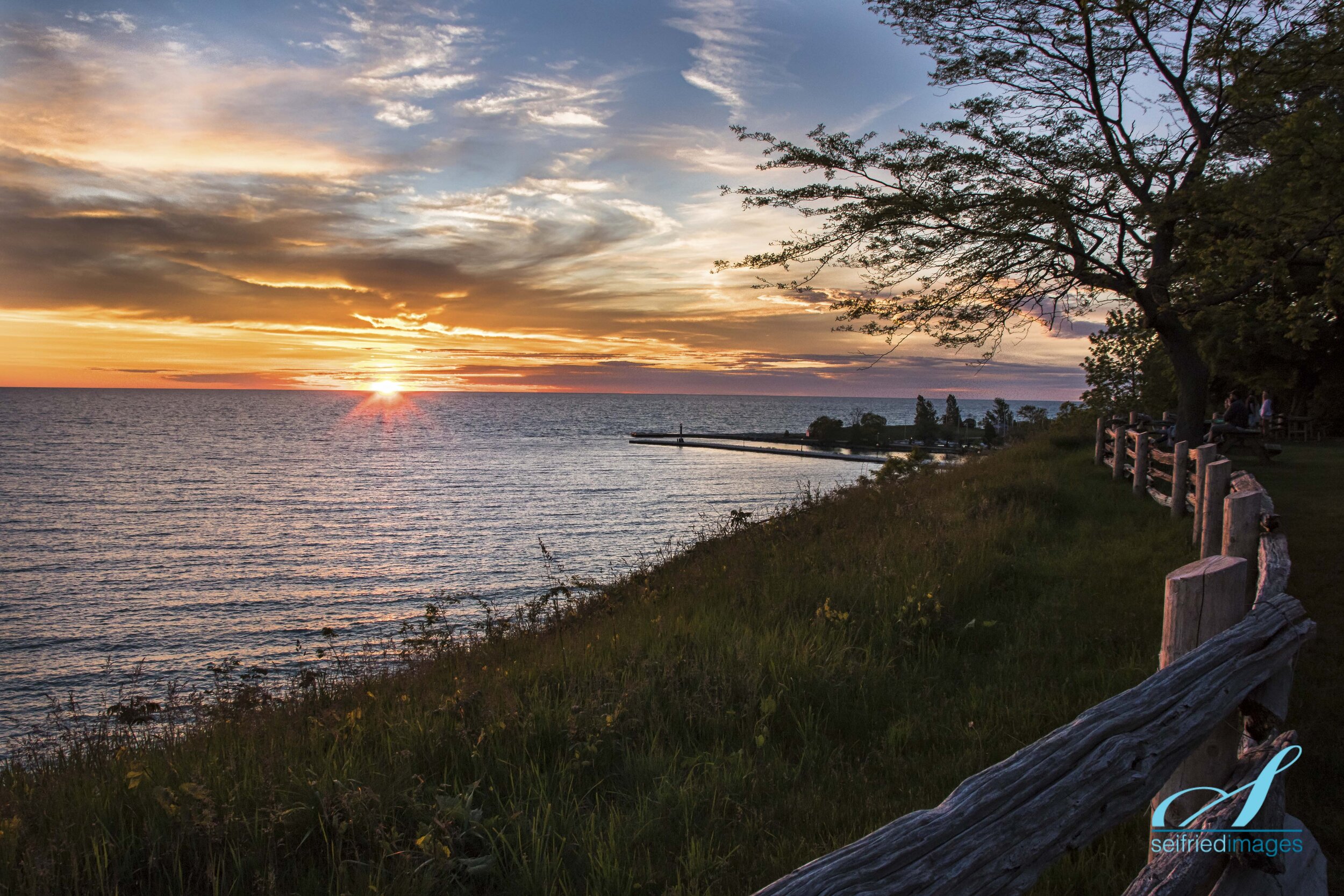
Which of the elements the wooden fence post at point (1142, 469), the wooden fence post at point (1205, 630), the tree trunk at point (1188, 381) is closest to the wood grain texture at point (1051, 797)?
the wooden fence post at point (1205, 630)

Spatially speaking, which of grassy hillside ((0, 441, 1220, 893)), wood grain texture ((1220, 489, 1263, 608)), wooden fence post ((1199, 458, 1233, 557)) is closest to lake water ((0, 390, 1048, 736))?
grassy hillside ((0, 441, 1220, 893))

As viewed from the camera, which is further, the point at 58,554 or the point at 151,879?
the point at 58,554

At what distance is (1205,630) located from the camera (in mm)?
3375

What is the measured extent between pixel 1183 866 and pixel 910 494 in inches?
526

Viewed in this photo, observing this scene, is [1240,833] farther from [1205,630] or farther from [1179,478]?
[1179,478]

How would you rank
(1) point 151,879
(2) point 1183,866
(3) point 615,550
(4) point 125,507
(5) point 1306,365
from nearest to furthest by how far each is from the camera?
(2) point 1183,866, (1) point 151,879, (3) point 615,550, (5) point 1306,365, (4) point 125,507

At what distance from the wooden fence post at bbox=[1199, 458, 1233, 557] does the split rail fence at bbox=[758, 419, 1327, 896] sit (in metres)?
4.81

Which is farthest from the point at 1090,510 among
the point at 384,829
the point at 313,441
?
the point at 313,441

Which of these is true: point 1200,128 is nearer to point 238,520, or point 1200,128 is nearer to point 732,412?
point 238,520

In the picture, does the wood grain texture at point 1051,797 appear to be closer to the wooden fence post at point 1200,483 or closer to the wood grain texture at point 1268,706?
the wood grain texture at point 1268,706

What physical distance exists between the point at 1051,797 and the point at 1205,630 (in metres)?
1.69

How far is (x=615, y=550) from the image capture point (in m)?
24.4

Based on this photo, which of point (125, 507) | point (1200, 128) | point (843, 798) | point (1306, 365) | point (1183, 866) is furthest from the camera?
point (125, 507)

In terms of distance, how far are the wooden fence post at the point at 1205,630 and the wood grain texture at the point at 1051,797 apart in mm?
130
